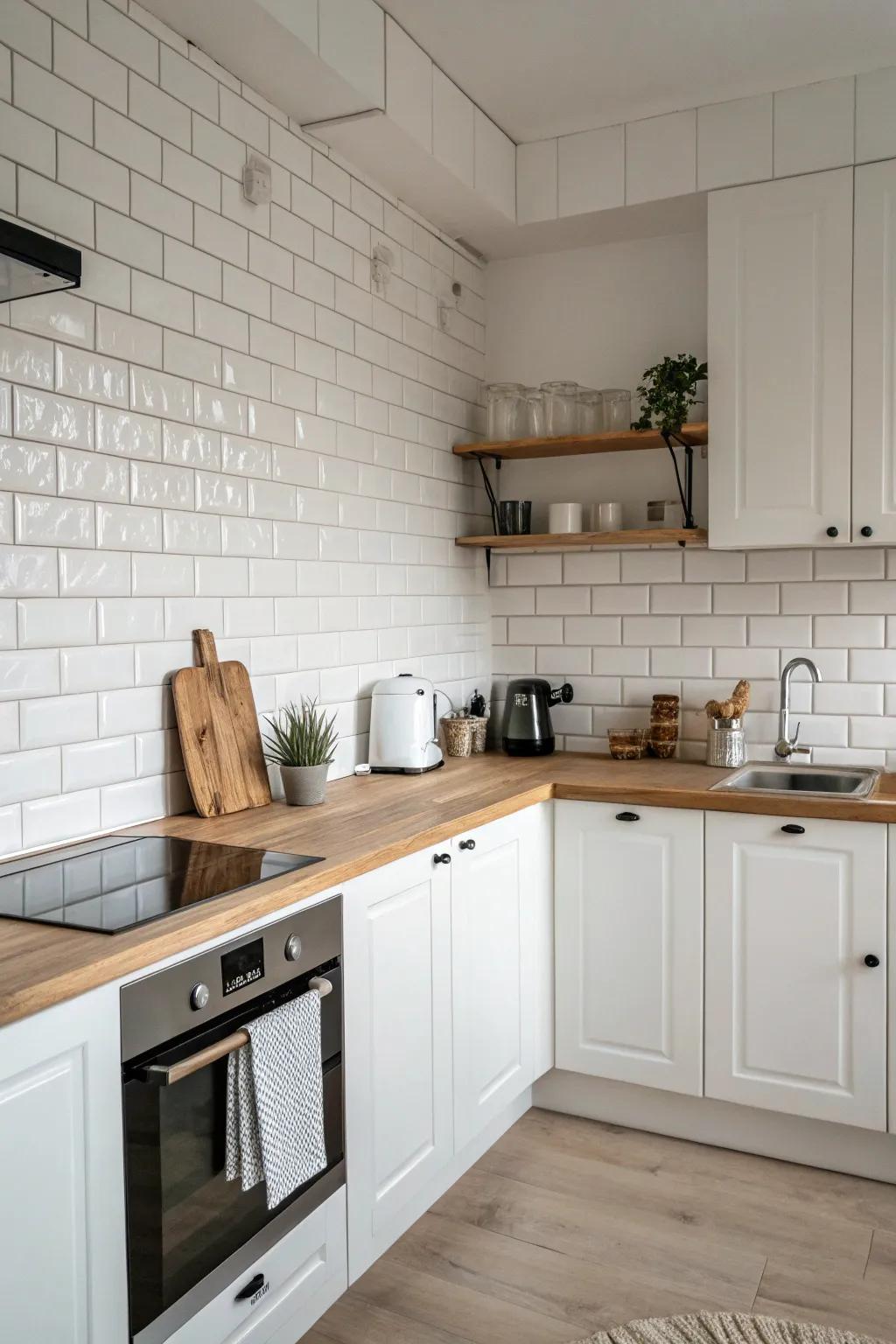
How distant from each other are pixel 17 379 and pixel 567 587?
2093mm

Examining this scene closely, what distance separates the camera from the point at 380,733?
3012 mm

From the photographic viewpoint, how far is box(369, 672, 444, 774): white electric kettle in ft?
9.80

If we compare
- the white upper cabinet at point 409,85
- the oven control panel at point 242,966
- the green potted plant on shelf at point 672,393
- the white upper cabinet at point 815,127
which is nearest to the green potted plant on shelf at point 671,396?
the green potted plant on shelf at point 672,393

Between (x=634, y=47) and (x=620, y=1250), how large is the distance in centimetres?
292

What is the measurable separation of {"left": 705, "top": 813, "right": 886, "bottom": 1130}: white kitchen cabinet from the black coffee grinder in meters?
0.80

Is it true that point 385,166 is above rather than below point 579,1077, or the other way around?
above

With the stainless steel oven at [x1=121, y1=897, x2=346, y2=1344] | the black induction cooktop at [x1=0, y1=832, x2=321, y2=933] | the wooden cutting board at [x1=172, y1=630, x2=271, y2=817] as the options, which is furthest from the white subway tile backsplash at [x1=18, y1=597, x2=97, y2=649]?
the stainless steel oven at [x1=121, y1=897, x2=346, y2=1344]

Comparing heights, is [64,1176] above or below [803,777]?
below

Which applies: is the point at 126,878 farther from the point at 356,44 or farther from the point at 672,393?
the point at 672,393

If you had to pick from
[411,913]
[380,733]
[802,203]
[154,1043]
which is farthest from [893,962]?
[802,203]

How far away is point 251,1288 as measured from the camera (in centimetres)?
175

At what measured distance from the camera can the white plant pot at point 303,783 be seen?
2525mm

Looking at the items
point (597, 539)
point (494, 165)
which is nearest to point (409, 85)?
point (494, 165)

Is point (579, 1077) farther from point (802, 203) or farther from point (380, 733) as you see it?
point (802, 203)
